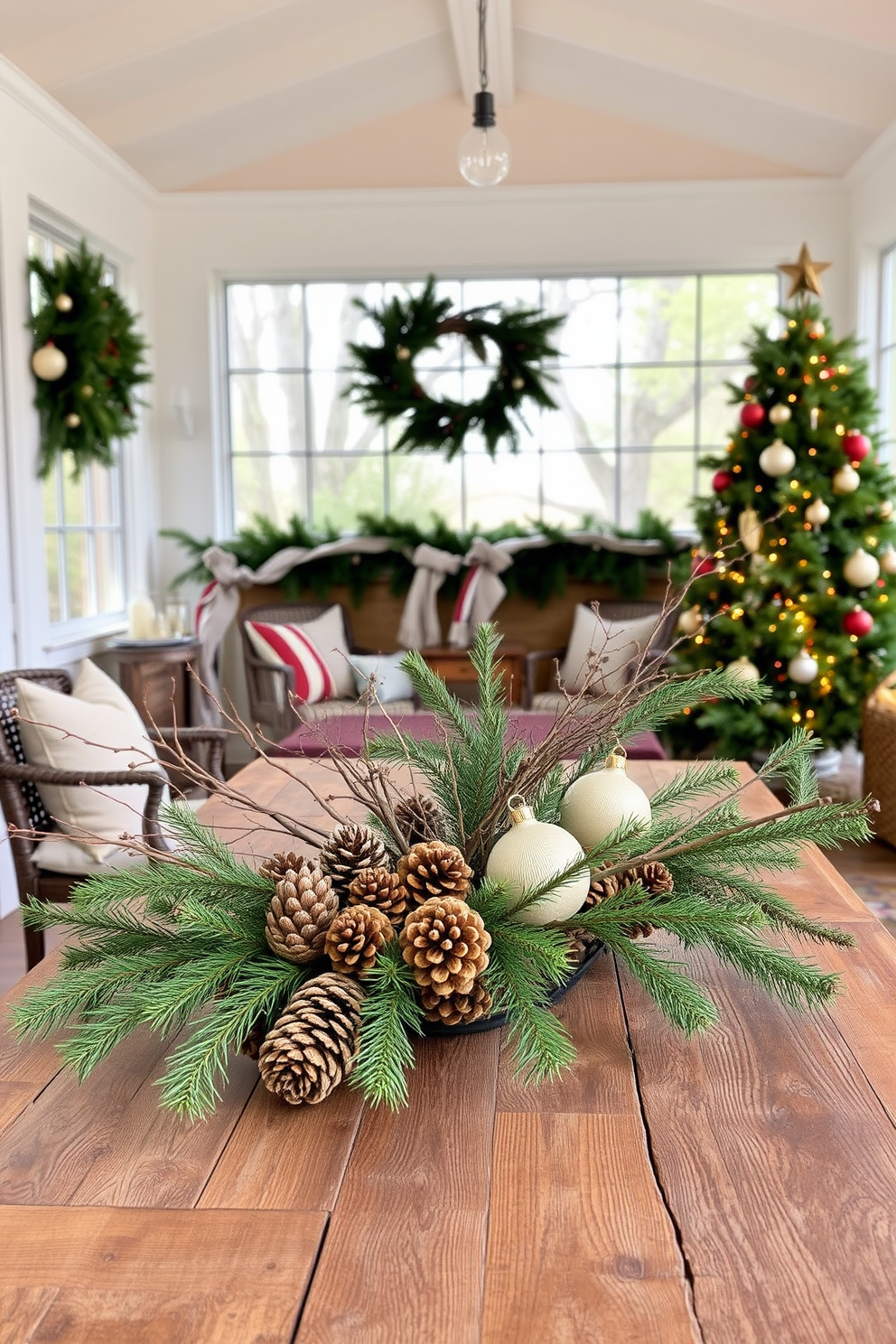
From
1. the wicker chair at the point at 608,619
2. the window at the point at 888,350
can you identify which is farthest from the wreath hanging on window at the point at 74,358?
the window at the point at 888,350

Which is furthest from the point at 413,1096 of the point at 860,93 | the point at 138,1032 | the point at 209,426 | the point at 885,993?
the point at 209,426

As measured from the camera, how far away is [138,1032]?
109 cm

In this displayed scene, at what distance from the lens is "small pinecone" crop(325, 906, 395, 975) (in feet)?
3.26

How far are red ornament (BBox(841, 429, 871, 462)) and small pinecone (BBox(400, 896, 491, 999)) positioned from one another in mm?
4240

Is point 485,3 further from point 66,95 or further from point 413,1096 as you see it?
point 413,1096

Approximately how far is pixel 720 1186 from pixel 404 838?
469 millimetres

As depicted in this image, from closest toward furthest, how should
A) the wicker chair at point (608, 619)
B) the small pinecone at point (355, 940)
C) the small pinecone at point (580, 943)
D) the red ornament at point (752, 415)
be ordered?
the small pinecone at point (355, 940) < the small pinecone at point (580, 943) < the red ornament at point (752, 415) < the wicker chair at point (608, 619)

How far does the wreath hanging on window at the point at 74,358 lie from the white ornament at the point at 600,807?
3.67m

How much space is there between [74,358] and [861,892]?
3423 millimetres

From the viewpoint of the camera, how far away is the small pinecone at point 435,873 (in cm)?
104

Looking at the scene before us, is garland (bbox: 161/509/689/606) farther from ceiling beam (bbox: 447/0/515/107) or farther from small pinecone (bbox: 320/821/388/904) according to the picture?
small pinecone (bbox: 320/821/388/904)

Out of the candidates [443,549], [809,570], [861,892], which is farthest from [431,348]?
[861,892]

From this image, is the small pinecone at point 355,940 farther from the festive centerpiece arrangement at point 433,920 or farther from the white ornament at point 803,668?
the white ornament at point 803,668

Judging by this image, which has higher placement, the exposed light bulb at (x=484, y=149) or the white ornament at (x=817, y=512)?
the exposed light bulb at (x=484, y=149)
